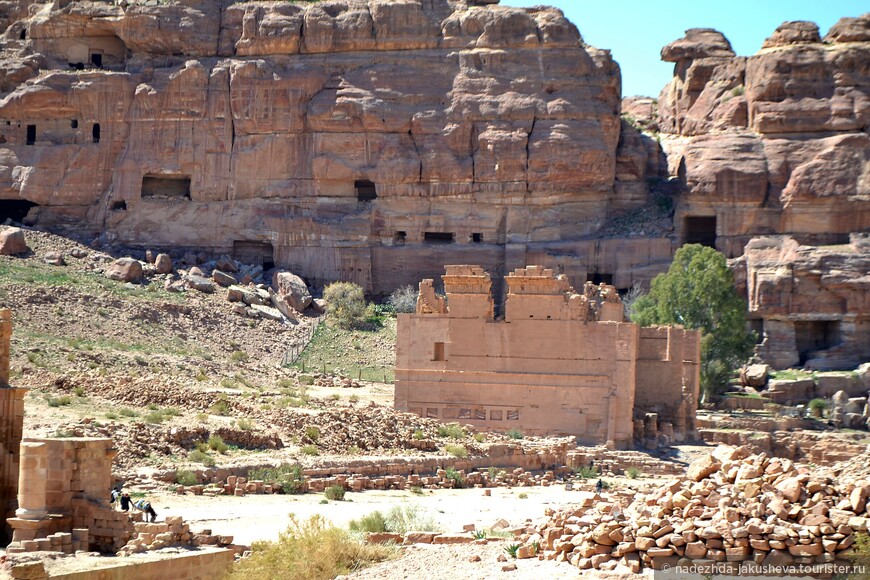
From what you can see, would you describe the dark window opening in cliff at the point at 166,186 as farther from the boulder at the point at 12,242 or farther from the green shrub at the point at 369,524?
the green shrub at the point at 369,524

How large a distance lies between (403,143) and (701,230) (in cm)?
1118

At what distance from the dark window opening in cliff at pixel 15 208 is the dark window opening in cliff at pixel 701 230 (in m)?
23.9

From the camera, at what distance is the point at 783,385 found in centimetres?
4784

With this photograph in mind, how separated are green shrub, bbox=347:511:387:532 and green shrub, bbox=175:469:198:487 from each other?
427 centimetres

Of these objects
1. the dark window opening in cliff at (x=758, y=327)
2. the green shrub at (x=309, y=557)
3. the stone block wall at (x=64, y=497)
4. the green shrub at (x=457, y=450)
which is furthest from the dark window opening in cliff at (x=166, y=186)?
the green shrub at (x=309, y=557)

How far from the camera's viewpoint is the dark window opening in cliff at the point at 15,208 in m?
58.3

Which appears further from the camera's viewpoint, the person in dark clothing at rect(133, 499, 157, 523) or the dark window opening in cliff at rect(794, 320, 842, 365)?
the dark window opening in cliff at rect(794, 320, 842, 365)

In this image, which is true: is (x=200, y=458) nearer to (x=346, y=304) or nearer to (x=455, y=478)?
(x=455, y=478)

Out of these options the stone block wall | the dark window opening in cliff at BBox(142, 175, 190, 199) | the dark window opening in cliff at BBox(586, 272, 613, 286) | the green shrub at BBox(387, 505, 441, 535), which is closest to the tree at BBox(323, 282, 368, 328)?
the dark window opening in cliff at BBox(586, 272, 613, 286)

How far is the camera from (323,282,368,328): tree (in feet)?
166

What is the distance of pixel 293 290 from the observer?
52219 mm

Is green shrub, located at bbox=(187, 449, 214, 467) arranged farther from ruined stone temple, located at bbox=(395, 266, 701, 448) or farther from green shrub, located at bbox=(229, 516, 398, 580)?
ruined stone temple, located at bbox=(395, 266, 701, 448)

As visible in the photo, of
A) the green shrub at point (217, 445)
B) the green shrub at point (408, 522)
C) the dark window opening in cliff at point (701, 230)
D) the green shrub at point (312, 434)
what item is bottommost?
the green shrub at point (408, 522)

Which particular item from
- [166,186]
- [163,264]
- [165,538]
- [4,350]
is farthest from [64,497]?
[166,186]
